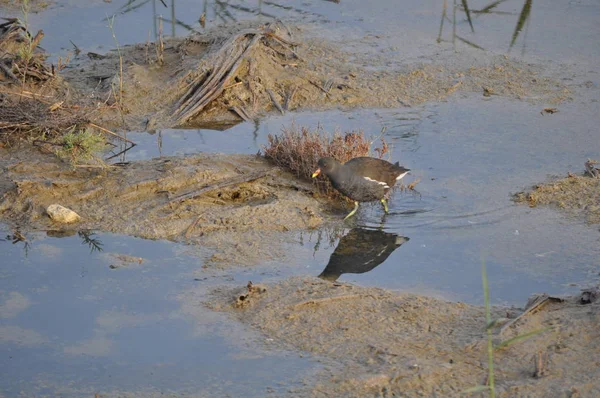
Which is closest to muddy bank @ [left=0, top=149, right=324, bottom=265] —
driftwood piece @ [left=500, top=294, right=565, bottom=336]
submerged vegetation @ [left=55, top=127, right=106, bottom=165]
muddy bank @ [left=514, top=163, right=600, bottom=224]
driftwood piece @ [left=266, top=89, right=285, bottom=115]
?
submerged vegetation @ [left=55, top=127, right=106, bottom=165]

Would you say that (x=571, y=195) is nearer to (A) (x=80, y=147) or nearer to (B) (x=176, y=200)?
(B) (x=176, y=200)

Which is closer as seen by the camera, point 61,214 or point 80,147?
point 61,214

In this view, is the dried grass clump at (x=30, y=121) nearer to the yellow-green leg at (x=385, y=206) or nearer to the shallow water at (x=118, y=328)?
the shallow water at (x=118, y=328)

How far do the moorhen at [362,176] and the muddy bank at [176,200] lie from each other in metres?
0.39

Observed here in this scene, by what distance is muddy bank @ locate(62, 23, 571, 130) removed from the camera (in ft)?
34.0

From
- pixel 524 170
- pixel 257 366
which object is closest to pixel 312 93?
pixel 524 170

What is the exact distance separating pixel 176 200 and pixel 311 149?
66.9 inches

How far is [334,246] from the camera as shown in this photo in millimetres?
7859

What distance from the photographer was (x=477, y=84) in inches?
443

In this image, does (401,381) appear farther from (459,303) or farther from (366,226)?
(366,226)

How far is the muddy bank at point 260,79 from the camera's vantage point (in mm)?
10359

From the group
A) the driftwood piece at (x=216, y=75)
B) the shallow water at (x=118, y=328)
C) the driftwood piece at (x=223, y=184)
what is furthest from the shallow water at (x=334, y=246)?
the driftwood piece at (x=223, y=184)

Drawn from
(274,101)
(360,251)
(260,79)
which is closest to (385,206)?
(360,251)

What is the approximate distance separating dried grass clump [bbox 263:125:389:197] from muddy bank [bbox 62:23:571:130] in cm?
132
